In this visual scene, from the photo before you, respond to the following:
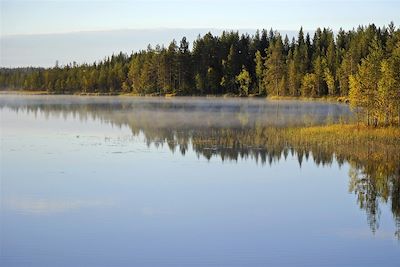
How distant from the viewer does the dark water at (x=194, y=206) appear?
13.9m

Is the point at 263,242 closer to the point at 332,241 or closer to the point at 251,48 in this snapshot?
the point at 332,241

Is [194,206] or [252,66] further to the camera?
[252,66]

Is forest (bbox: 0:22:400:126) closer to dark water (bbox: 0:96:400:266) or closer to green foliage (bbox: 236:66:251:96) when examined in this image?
green foliage (bbox: 236:66:251:96)

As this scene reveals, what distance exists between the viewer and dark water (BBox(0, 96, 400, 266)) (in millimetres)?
13930

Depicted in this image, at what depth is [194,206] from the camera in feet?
60.4

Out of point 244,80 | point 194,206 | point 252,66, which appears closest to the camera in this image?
point 194,206

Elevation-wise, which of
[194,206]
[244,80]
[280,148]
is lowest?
[194,206]

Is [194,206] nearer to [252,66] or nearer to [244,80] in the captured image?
[244,80]

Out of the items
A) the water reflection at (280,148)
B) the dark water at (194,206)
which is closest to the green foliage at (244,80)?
the water reflection at (280,148)

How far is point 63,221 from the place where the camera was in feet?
54.0

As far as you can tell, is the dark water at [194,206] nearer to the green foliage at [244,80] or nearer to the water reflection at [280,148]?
the water reflection at [280,148]

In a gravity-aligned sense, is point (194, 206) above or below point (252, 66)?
below

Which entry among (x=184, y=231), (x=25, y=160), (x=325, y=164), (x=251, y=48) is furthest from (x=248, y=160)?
(x=251, y=48)

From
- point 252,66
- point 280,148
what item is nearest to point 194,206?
point 280,148
